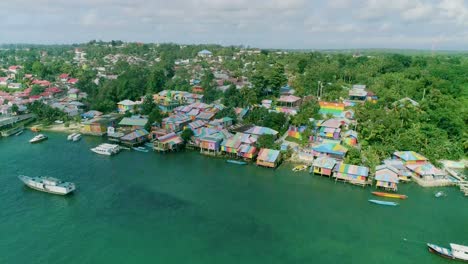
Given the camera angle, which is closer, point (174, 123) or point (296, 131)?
point (296, 131)

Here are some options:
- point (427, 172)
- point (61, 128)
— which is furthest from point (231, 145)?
point (61, 128)

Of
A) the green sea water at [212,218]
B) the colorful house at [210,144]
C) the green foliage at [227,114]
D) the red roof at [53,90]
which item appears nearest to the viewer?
the green sea water at [212,218]

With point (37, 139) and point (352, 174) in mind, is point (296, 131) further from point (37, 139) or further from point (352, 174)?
point (37, 139)

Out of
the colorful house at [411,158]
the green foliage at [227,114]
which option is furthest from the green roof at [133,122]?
the colorful house at [411,158]

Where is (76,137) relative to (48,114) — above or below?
below

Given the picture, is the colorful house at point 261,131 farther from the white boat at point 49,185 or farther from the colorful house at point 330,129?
the white boat at point 49,185

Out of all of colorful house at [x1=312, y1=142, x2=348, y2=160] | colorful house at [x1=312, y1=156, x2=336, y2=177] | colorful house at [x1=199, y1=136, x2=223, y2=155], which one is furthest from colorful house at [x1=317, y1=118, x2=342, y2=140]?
colorful house at [x1=199, y1=136, x2=223, y2=155]

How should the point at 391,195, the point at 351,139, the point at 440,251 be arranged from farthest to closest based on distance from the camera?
the point at 351,139 < the point at 391,195 < the point at 440,251

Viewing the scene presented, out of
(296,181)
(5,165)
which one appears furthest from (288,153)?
(5,165)
